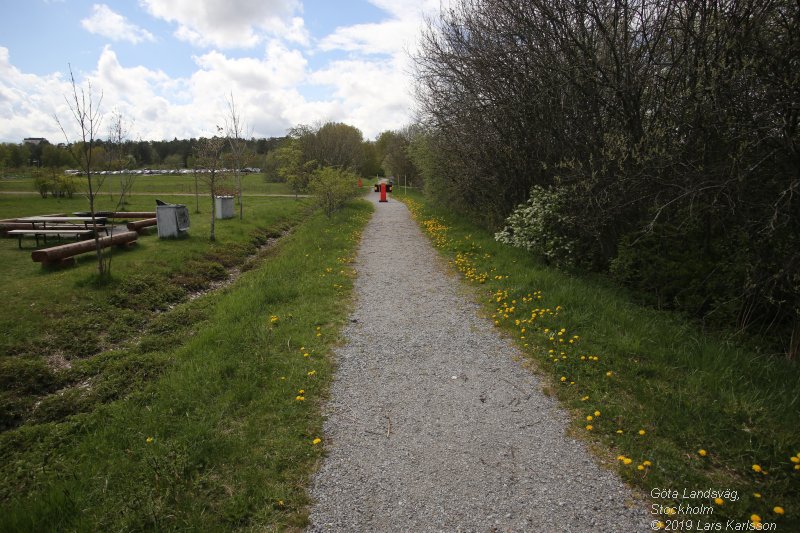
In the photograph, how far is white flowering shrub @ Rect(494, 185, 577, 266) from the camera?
352 inches

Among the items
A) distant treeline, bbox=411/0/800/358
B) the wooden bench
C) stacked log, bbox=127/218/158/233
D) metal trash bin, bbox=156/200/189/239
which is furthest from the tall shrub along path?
stacked log, bbox=127/218/158/233

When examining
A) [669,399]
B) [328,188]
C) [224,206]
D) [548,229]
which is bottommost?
[669,399]

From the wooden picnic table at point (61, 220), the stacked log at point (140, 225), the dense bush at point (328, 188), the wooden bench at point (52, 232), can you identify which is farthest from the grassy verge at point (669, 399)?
the dense bush at point (328, 188)

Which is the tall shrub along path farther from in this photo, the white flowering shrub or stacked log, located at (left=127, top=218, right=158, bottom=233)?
stacked log, located at (left=127, top=218, right=158, bottom=233)

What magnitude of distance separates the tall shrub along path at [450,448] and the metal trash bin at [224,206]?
582 inches

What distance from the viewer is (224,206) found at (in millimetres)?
18828

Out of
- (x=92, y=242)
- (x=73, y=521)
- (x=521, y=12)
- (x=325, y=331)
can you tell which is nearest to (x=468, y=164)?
(x=521, y=12)

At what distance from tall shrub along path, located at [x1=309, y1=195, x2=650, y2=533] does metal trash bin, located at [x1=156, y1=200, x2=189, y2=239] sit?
9965 mm

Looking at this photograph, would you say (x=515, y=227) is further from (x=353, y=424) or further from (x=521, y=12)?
(x=353, y=424)

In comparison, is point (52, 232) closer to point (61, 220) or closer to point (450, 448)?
point (61, 220)

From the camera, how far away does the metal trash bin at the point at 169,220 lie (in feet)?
43.5

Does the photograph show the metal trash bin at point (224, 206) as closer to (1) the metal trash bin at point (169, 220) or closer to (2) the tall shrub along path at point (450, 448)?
(1) the metal trash bin at point (169, 220)

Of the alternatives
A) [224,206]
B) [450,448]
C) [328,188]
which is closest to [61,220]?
[224,206]

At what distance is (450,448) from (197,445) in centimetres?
222
